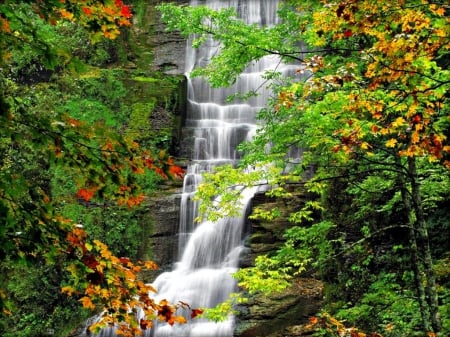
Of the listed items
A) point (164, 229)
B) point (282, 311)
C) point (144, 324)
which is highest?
point (144, 324)

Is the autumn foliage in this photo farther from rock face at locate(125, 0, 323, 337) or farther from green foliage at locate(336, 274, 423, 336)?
rock face at locate(125, 0, 323, 337)

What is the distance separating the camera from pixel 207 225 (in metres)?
15.0

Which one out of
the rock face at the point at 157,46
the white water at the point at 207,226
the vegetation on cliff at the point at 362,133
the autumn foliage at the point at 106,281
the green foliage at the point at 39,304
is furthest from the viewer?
the rock face at the point at 157,46

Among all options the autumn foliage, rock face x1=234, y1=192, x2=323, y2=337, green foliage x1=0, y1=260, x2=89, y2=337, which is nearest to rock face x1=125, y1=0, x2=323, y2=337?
rock face x1=234, y1=192, x2=323, y2=337

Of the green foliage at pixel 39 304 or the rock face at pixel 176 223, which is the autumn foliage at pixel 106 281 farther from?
the green foliage at pixel 39 304

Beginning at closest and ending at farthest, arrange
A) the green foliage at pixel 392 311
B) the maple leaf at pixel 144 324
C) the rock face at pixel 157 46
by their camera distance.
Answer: the maple leaf at pixel 144 324
the green foliage at pixel 392 311
the rock face at pixel 157 46

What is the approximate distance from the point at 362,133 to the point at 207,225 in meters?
10.2

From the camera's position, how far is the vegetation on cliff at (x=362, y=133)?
14.1 feet

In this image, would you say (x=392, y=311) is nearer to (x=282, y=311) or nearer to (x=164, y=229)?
(x=282, y=311)

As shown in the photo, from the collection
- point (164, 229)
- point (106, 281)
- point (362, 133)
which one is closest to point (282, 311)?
point (164, 229)

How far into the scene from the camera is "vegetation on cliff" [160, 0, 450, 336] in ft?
14.1

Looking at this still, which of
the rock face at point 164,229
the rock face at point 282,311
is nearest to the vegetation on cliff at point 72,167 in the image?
the rock face at point 164,229

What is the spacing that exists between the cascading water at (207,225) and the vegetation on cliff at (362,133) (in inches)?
39.9

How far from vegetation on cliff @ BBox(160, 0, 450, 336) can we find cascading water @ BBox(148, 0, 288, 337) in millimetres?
1013
